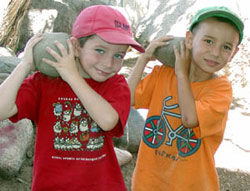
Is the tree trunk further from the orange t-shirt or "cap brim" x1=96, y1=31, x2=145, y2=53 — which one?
"cap brim" x1=96, y1=31, x2=145, y2=53

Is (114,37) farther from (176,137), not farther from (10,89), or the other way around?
(176,137)

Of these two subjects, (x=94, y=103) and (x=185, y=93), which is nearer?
(x=94, y=103)

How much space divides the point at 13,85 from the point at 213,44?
3.94 ft

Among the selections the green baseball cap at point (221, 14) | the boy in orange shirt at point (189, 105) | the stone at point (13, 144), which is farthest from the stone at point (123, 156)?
the green baseball cap at point (221, 14)

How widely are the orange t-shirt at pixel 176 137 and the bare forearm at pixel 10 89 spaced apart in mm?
946

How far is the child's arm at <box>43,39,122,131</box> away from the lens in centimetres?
167

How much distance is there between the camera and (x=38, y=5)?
772 cm

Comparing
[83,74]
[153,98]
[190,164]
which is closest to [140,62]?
[153,98]

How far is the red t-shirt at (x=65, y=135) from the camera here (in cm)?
183

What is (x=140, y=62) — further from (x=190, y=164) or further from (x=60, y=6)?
(x=60, y=6)

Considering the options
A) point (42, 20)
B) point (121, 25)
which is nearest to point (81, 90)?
point (121, 25)

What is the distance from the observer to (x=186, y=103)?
202 centimetres

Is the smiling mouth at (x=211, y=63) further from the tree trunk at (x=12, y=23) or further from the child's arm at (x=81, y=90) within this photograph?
the tree trunk at (x=12, y=23)

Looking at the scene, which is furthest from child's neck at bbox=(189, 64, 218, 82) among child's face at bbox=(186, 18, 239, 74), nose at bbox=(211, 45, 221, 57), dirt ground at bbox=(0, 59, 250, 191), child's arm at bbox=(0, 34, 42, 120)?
dirt ground at bbox=(0, 59, 250, 191)
